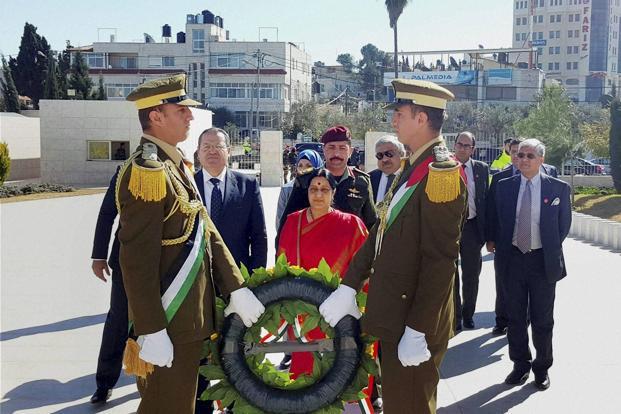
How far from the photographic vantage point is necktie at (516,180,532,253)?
5828 mm

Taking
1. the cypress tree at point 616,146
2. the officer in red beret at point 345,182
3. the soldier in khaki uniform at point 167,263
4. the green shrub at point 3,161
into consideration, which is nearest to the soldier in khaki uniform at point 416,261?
the soldier in khaki uniform at point 167,263

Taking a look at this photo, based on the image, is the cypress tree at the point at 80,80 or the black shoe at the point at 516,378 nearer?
the black shoe at the point at 516,378

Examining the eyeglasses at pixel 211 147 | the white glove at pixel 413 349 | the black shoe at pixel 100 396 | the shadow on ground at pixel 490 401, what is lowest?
the shadow on ground at pixel 490 401

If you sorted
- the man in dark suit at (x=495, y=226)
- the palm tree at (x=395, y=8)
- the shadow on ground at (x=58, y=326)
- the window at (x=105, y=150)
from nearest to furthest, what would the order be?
the man in dark suit at (x=495, y=226) → the shadow on ground at (x=58, y=326) → the window at (x=105, y=150) → the palm tree at (x=395, y=8)

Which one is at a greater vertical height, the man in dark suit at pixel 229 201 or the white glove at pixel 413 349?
the man in dark suit at pixel 229 201

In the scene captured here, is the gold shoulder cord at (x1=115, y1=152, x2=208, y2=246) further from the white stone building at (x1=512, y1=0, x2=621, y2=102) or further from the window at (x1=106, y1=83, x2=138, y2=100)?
the white stone building at (x1=512, y1=0, x2=621, y2=102)

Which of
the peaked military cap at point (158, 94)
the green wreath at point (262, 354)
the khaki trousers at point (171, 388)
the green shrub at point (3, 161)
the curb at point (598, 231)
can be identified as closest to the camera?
the khaki trousers at point (171, 388)

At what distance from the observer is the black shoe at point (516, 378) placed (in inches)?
225

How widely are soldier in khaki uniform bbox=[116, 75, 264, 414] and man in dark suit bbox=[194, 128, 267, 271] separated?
146 centimetres

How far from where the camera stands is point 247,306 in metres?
3.56

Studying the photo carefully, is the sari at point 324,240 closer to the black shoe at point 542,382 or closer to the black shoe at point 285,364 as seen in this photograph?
the black shoe at point 285,364

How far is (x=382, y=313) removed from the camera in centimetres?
334

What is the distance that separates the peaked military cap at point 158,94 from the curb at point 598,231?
37.0 ft

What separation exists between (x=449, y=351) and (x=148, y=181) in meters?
4.18
